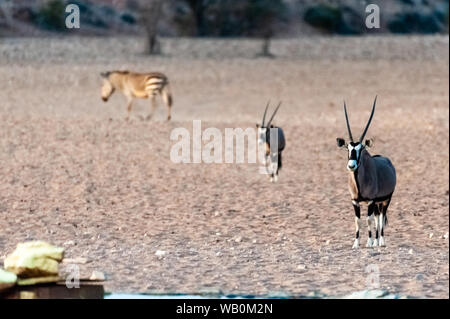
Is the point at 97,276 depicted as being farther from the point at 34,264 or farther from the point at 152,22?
the point at 152,22

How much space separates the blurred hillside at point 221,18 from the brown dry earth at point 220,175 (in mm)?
4252

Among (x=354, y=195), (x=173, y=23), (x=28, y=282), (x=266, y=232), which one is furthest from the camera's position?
(x=173, y=23)

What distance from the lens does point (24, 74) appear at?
59.2 ft

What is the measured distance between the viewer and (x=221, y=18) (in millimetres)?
28000

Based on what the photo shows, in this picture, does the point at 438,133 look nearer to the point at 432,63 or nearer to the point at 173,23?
the point at 432,63

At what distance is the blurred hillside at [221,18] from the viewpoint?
2569 centimetres

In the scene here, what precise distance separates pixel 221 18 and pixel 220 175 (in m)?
18.1

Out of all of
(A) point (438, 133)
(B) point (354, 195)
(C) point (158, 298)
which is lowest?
(C) point (158, 298)

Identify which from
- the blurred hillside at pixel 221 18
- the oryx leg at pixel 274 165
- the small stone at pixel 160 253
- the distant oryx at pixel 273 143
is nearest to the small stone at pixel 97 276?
the small stone at pixel 160 253

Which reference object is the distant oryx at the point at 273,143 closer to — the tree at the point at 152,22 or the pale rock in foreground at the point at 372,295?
the pale rock in foreground at the point at 372,295

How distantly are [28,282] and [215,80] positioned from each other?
14.0m

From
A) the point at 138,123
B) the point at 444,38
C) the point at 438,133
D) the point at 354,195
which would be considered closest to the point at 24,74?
the point at 138,123

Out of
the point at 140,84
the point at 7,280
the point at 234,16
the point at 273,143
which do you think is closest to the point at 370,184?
the point at 7,280

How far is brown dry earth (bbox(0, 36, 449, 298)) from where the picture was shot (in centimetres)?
602
